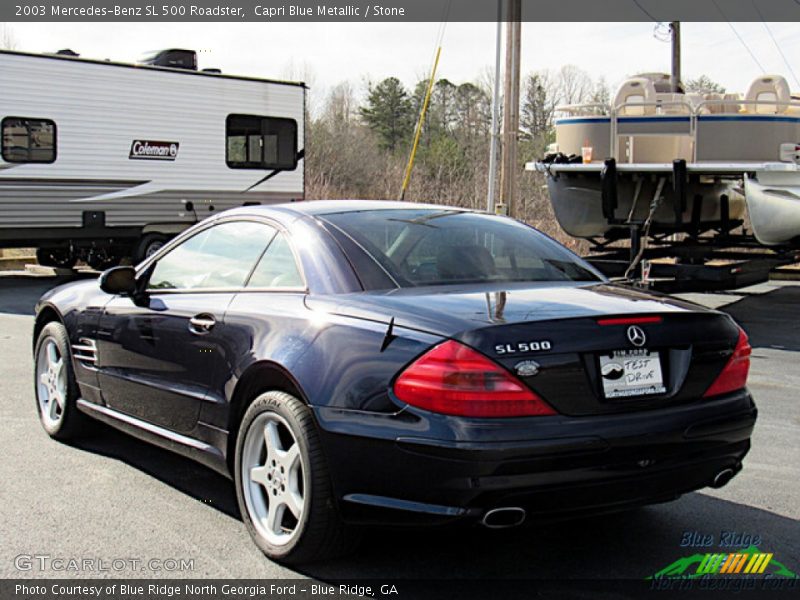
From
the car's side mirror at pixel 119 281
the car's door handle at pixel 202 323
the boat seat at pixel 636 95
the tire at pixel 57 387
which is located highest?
the boat seat at pixel 636 95

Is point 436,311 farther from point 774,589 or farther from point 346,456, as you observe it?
point 774,589

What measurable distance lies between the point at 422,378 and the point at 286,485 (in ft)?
2.78

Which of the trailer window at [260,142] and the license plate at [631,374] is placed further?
the trailer window at [260,142]

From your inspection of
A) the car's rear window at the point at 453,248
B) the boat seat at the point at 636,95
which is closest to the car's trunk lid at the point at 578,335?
the car's rear window at the point at 453,248

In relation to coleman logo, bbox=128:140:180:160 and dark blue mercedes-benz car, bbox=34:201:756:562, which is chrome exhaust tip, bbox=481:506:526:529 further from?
coleman logo, bbox=128:140:180:160

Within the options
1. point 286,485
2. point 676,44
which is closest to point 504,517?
point 286,485

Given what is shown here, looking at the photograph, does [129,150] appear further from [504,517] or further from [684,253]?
[504,517]

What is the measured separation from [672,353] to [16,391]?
215 inches

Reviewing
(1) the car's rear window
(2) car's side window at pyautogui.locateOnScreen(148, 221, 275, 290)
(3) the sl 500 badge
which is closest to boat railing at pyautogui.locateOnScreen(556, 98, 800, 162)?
(1) the car's rear window

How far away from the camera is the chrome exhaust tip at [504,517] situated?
349 cm

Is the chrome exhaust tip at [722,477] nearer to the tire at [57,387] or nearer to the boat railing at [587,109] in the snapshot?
the tire at [57,387]

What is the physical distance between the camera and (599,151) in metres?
13.0

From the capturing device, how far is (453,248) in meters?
4.59
